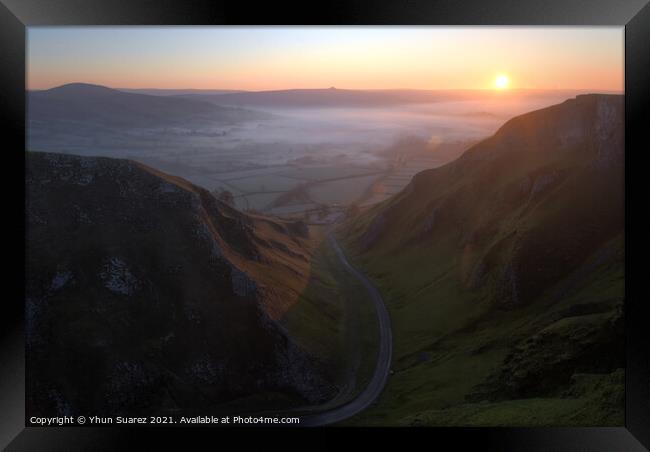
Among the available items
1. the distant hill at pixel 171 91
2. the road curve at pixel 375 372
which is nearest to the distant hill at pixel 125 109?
the distant hill at pixel 171 91

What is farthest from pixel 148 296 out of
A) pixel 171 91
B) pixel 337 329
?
pixel 171 91

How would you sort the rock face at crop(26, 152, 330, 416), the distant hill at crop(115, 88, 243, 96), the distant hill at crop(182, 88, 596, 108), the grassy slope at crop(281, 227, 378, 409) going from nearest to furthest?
the rock face at crop(26, 152, 330, 416)
the grassy slope at crop(281, 227, 378, 409)
the distant hill at crop(115, 88, 243, 96)
the distant hill at crop(182, 88, 596, 108)

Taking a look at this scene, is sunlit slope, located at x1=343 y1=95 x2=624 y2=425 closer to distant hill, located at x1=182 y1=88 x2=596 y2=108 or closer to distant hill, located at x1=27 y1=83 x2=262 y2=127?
distant hill, located at x1=182 y1=88 x2=596 y2=108

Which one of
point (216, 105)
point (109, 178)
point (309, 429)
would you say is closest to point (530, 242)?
point (309, 429)

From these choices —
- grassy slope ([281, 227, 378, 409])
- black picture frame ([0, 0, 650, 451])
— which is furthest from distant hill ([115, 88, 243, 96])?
grassy slope ([281, 227, 378, 409])

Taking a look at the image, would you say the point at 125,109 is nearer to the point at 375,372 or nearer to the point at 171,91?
the point at 171,91

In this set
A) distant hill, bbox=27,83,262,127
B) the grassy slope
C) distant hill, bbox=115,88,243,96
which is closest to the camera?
A: distant hill, bbox=27,83,262,127
